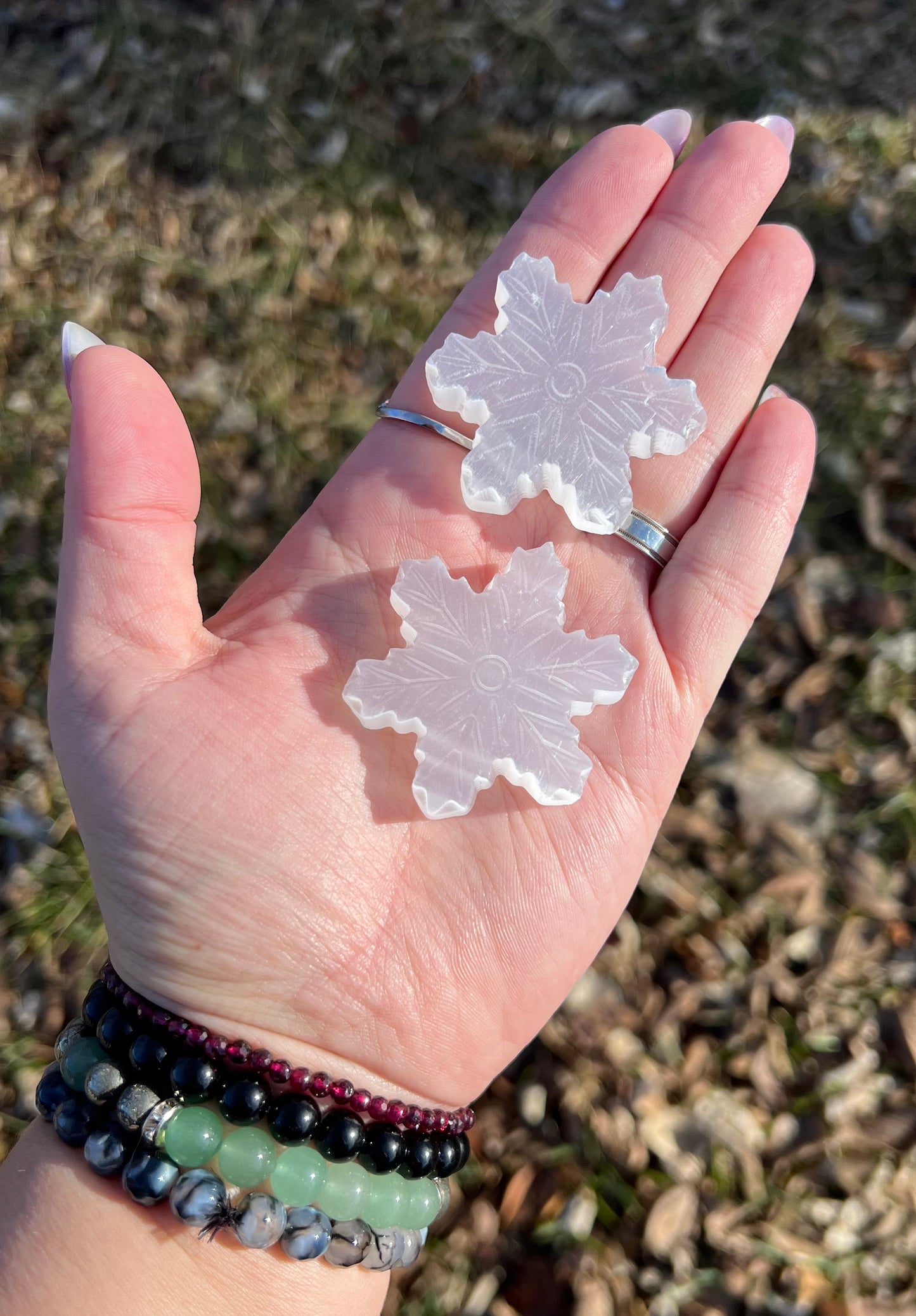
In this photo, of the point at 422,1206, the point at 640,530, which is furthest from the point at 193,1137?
the point at 640,530

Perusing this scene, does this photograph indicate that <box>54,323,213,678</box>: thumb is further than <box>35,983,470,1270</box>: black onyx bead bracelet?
Yes

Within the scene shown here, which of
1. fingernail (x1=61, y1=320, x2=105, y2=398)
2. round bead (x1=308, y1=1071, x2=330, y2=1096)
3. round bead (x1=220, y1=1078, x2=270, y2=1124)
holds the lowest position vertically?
round bead (x1=220, y1=1078, x2=270, y2=1124)

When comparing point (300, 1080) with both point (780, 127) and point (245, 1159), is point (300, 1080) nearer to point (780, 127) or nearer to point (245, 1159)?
point (245, 1159)

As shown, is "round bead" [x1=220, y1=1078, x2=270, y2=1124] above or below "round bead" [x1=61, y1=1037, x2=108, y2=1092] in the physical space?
above

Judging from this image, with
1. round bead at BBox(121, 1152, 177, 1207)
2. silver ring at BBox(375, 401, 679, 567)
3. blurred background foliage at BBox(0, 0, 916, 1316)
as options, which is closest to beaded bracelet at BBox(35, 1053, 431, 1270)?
round bead at BBox(121, 1152, 177, 1207)

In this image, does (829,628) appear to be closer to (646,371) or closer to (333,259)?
(646,371)

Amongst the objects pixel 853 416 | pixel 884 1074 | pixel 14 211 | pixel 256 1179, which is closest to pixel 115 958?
pixel 256 1179

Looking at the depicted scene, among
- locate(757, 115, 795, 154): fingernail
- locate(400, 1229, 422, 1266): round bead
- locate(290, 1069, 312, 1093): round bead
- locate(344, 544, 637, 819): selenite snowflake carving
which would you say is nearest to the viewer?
locate(290, 1069, 312, 1093): round bead

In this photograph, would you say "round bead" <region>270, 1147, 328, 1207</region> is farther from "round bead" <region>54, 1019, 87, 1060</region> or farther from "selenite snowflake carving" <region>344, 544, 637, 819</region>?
"selenite snowflake carving" <region>344, 544, 637, 819</region>
